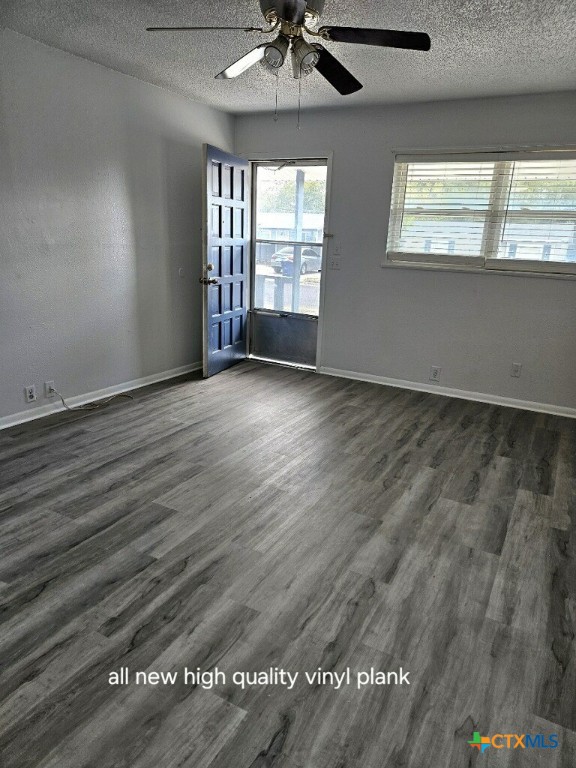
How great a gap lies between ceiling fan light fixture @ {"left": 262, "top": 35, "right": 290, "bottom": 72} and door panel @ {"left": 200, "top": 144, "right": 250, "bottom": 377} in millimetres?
2224

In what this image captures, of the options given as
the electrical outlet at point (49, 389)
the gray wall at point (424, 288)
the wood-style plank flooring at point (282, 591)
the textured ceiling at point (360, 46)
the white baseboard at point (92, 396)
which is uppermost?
the textured ceiling at point (360, 46)

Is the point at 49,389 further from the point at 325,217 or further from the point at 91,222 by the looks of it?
the point at 325,217

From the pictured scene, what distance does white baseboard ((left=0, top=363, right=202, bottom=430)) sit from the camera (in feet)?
11.8

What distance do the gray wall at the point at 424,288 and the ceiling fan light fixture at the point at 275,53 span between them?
7.97ft

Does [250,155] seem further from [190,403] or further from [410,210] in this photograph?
[190,403]

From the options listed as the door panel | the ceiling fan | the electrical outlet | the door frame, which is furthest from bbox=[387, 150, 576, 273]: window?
the electrical outlet

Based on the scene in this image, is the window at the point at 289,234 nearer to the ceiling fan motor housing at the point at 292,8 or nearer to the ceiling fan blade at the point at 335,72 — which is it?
the ceiling fan blade at the point at 335,72

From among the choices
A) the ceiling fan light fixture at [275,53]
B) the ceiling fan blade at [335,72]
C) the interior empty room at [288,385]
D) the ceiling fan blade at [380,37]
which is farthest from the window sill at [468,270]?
the ceiling fan light fixture at [275,53]

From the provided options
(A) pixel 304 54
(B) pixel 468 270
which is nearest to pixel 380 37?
(A) pixel 304 54

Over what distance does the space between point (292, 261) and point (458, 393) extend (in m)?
2.25

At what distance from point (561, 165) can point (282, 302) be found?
2.90 metres

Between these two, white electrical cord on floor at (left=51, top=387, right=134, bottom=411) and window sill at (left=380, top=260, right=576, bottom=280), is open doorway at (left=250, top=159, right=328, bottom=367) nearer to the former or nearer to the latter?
window sill at (left=380, top=260, right=576, bottom=280)

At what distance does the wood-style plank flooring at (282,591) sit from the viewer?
1.46m

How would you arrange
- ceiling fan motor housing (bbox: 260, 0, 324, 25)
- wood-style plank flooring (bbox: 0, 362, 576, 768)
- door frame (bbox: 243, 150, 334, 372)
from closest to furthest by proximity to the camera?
wood-style plank flooring (bbox: 0, 362, 576, 768) < ceiling fan motor housing (bbox: 260, 0, 324, 25) < door frame (bbox: 243, 150, 334, 372)
